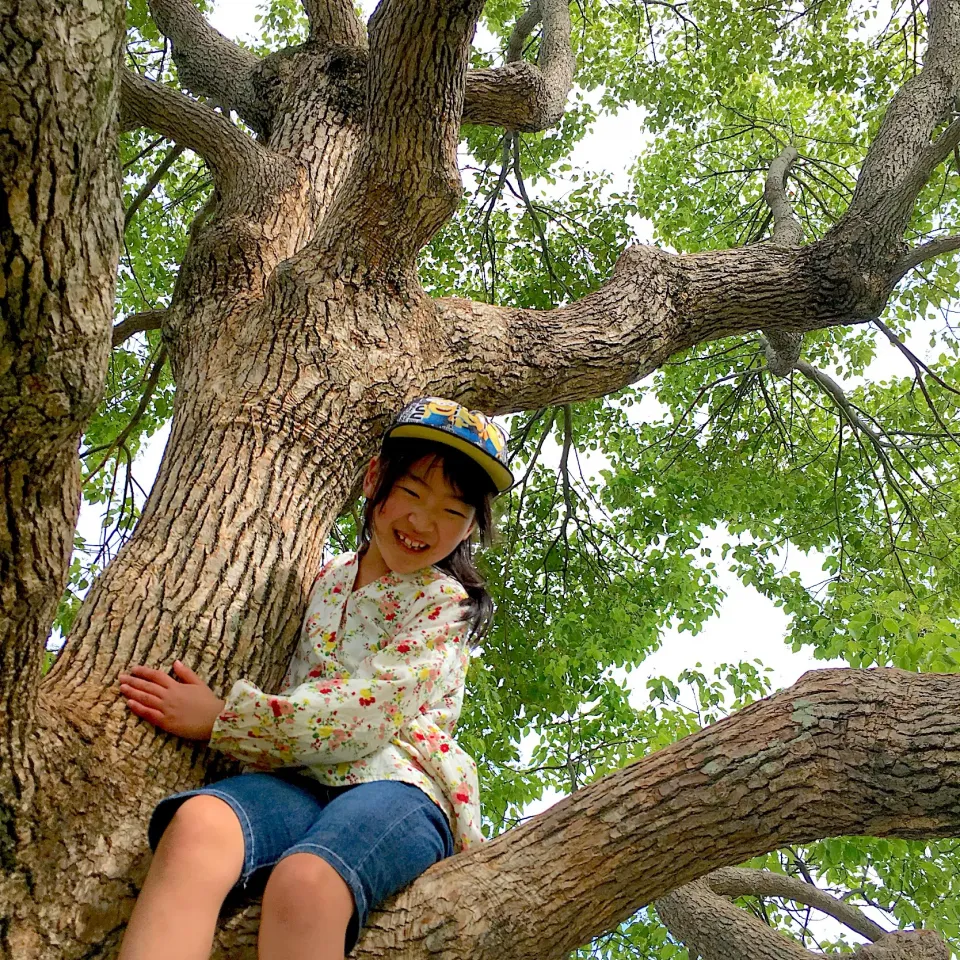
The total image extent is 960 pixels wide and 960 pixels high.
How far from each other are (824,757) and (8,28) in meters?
1.72

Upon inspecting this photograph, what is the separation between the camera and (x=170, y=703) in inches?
72.8

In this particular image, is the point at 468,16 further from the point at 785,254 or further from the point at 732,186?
the point at 732,186

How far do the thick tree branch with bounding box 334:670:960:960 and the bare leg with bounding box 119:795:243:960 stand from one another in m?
0.30

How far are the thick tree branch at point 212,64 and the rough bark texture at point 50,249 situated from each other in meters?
4.18

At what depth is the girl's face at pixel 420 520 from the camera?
2.28 metres

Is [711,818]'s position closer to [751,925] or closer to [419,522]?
[419,522]

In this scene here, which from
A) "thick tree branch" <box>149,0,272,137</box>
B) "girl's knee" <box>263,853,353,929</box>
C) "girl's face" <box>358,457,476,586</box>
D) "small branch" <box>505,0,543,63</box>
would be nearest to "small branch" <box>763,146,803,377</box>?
"small branch" <box>505,0,543,63</box>

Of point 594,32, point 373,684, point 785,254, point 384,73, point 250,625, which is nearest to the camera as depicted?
point 373,684

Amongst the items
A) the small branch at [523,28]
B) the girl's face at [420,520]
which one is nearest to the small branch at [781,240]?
the small branch at [523,28]

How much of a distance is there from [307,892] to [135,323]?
354 centimetres

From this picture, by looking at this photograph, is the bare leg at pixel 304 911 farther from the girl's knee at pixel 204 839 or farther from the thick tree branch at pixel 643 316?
the thick tree branch at pixel 643 316

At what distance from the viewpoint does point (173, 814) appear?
1663mm

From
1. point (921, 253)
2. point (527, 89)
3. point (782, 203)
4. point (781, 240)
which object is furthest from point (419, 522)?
point (782, 203)

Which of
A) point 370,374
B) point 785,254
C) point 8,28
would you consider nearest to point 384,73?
point 370,374
